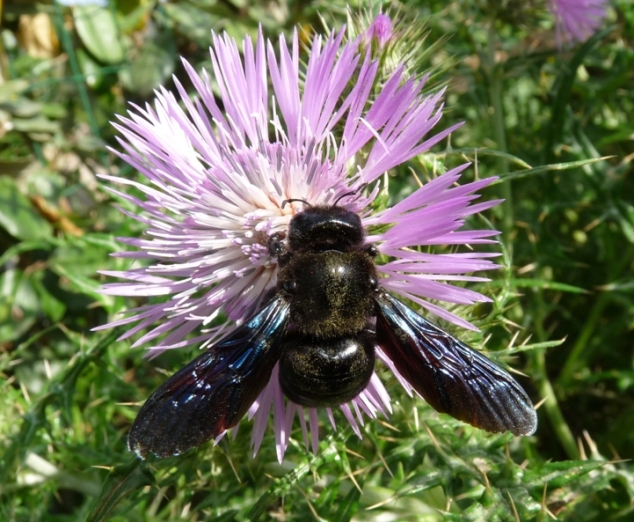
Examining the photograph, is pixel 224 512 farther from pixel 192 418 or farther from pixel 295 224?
pixel 295 224

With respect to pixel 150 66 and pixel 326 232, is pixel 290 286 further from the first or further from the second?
pixel 150 66

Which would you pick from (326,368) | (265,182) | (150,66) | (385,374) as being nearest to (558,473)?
(385,374)

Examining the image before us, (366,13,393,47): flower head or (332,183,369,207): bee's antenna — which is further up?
(366,13,393,47): flower head

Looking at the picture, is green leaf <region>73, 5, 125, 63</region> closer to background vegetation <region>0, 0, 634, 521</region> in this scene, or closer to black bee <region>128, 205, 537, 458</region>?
background vegetation <region>0, 0, 634, 521</region>

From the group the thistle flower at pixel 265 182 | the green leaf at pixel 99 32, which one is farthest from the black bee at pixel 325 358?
the green leaf at pixel 99 32

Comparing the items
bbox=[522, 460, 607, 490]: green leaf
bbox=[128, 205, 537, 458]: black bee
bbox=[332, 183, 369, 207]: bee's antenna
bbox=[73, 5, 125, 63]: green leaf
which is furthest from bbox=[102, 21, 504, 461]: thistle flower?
bbox=[73, 5, 125, 63]: green leaf

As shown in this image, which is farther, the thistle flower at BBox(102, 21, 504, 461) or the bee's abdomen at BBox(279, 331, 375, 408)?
the thistle flower at BBox(102, 21, 504, 461)

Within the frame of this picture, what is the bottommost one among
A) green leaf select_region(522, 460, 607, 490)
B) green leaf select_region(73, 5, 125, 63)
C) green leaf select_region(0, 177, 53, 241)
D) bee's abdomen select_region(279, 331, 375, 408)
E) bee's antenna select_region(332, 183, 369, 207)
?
green leaf select_region(522, 460, 607, 490)
